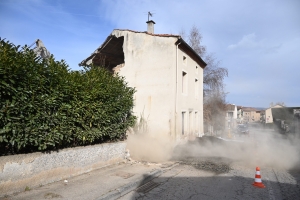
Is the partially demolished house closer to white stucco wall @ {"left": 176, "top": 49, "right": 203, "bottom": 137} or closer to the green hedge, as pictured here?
white stucco wall @ {"left": 176, "top": 49, "right": 203, "bottom": 137}

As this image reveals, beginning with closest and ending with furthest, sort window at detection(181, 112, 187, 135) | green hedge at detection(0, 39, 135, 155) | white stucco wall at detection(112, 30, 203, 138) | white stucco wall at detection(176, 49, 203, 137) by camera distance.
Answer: green hedge at detection(0, 39, 135, 155) < white stucco wall at detection(112, 30, 203, 138) < white stucco wall at detection(176, 49, 203, 137) < window at detection(181, 112, 187, 135)

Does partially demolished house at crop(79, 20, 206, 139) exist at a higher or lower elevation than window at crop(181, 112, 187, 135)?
higher

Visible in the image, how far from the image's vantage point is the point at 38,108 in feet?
15.9

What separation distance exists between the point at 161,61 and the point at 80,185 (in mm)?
9813

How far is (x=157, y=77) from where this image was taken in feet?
45.1

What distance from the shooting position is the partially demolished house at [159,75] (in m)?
13.2

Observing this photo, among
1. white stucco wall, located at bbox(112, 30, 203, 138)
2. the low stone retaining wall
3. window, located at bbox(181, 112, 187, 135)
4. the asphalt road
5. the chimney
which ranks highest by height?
the chimney

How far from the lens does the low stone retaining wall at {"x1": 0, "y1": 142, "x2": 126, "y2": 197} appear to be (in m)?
4.49

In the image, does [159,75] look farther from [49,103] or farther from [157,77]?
[49,103]

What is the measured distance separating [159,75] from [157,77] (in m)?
0.19

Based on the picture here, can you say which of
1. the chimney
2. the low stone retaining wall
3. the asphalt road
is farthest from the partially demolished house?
the low stone retaining wall

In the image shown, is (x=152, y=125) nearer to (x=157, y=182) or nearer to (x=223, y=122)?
(x=157, y=182)

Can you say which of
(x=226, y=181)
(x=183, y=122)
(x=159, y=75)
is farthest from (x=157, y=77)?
(x=226, y=181)

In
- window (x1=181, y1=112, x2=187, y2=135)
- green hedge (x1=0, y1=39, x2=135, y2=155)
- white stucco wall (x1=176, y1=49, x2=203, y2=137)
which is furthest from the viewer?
window (x1=181, y1=112, x2=187, y2=135)
